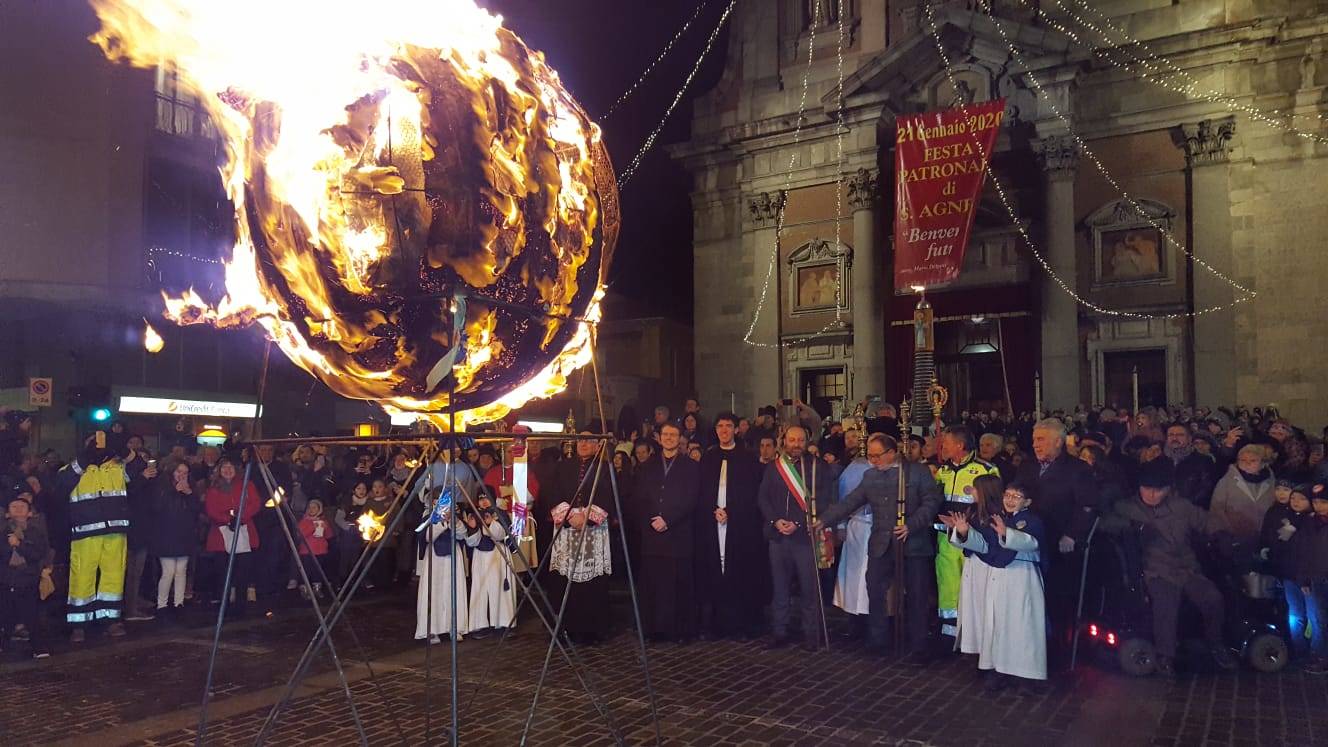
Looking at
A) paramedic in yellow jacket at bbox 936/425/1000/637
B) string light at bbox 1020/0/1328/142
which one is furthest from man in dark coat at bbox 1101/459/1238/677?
string light at bbox 1020/0/1328/142

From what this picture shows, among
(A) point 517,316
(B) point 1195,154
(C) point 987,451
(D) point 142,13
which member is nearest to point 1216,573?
(C) point 987,451

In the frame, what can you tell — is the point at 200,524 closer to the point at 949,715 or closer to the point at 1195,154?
the point at 949,715

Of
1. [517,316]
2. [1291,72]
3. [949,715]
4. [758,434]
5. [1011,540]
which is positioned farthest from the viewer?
[1291,72]

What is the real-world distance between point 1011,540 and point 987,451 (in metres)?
1.38

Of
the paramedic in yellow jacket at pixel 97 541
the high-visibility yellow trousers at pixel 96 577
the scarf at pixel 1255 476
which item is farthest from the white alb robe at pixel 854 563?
the high-visibility yellow trousers at pixel 96 577

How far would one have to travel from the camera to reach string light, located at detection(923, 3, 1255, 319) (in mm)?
21977

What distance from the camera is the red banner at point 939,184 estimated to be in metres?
21.2

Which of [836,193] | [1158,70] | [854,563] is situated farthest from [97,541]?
[1158,70]

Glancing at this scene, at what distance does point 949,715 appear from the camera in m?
6.72

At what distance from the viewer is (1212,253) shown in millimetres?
22141

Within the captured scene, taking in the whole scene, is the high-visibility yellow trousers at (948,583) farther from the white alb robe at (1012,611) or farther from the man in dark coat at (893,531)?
the white alb robe at (1012,611)

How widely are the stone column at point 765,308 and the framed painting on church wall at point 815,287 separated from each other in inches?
25.7

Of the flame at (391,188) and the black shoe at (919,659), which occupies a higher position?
the flame at (391,188)

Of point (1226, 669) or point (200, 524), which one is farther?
point (200, 524)
